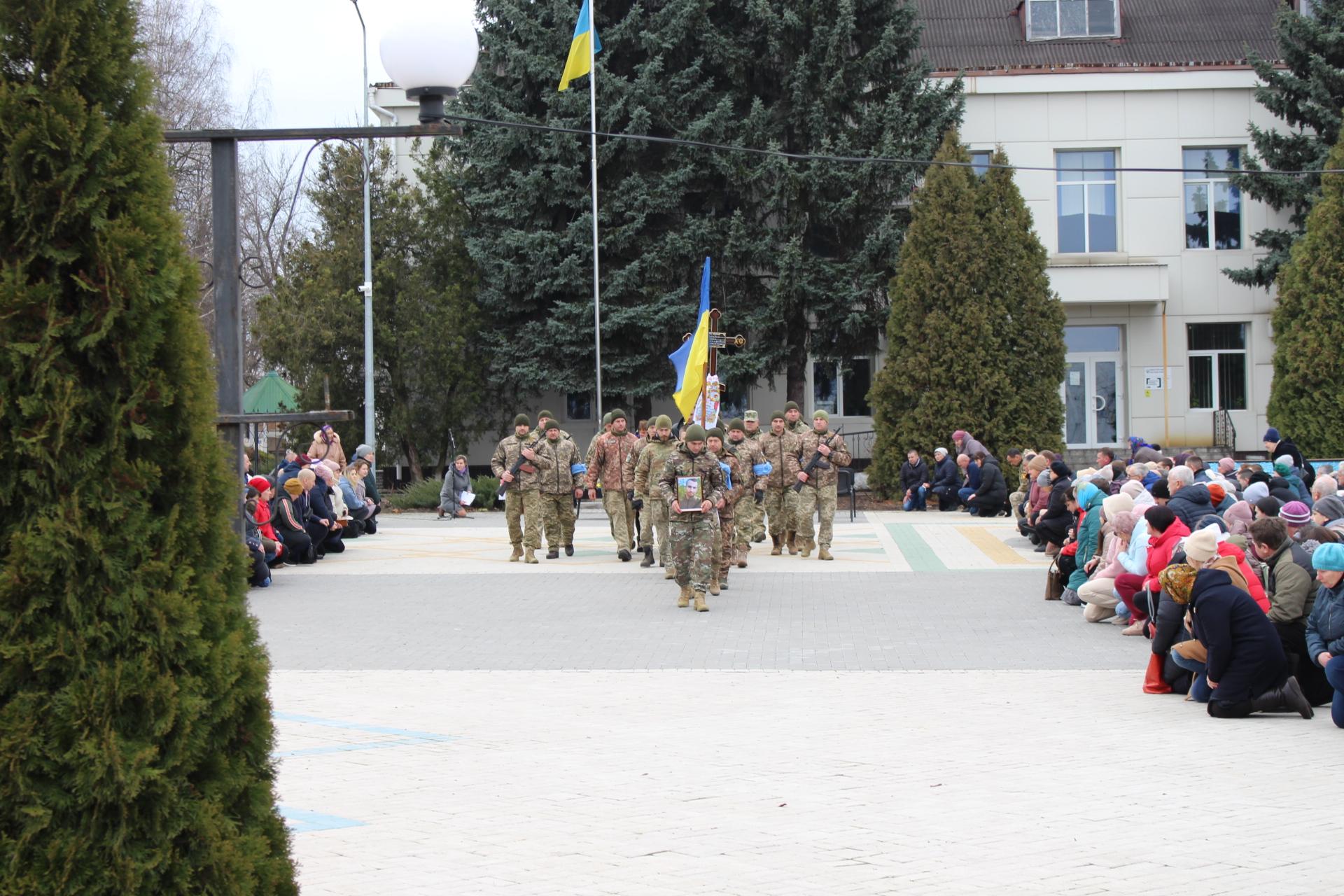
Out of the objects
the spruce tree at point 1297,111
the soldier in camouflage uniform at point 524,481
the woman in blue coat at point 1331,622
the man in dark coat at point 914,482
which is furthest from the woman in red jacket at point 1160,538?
the spruce tree at point 1297,111

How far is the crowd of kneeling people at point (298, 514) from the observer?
1816 cm

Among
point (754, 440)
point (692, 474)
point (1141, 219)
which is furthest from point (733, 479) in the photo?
point (1141, 219)

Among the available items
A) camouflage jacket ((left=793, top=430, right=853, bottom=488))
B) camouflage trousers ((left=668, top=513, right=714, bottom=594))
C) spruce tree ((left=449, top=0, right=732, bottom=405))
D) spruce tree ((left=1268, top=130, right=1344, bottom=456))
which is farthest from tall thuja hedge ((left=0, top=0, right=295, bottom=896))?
spruce tree ((left=1268, top=130, right=1344, bottom=456))

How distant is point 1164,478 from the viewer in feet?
53.1

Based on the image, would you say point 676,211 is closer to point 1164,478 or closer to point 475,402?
point 475,402

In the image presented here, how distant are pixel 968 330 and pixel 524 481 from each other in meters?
14.5

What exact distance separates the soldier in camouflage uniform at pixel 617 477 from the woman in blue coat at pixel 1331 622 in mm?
11273

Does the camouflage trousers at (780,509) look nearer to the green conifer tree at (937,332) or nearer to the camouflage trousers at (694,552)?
the camouflage trousers at (694,552)

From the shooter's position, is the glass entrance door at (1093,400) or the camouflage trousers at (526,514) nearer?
the camouflage trousers at (526,514)

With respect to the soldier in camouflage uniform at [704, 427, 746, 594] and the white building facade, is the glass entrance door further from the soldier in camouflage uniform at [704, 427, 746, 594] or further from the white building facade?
the soldier in camouflage uniform at [704, 427, 746, 594]

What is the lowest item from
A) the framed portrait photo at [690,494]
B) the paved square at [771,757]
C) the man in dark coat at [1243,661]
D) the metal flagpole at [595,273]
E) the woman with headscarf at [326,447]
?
the paved square at [771,757]

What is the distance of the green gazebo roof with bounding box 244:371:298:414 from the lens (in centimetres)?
3397

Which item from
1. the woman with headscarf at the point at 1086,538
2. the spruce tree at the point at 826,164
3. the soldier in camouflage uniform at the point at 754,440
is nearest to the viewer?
the woman with headscarf at the point at 1086,538

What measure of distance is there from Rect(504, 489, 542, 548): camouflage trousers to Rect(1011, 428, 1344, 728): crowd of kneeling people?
8020 millimetres
